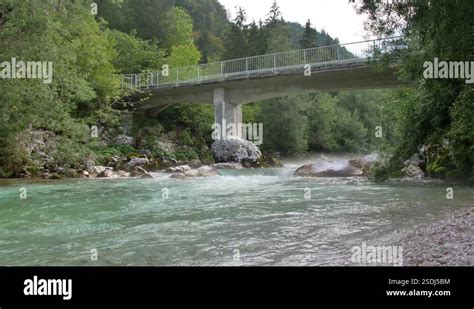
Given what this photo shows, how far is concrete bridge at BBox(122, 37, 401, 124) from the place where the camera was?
2566 cm

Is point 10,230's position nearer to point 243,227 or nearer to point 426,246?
point 243,227

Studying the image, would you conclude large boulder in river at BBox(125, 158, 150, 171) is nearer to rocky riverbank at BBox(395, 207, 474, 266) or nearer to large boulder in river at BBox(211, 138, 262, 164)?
large boulder in river at BBox(211, 138, 262, 164)

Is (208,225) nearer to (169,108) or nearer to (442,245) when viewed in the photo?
(442,245)

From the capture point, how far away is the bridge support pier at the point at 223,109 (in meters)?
31.9

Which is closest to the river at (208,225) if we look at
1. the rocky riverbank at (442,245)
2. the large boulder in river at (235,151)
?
the rocky riverbank at (442,245)

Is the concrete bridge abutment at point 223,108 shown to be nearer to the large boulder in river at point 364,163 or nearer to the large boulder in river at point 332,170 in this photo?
the large boulder in river at point 332,170

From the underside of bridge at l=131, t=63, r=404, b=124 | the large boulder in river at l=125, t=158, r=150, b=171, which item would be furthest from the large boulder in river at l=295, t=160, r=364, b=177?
the large boulder in river at l=125, t=158, r=150, b=171

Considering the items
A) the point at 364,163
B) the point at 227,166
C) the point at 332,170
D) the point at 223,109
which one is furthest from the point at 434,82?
the point at 223,109

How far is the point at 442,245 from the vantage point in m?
4.79

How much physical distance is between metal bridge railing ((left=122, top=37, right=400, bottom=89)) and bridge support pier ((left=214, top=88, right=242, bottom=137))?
1.34 metres
